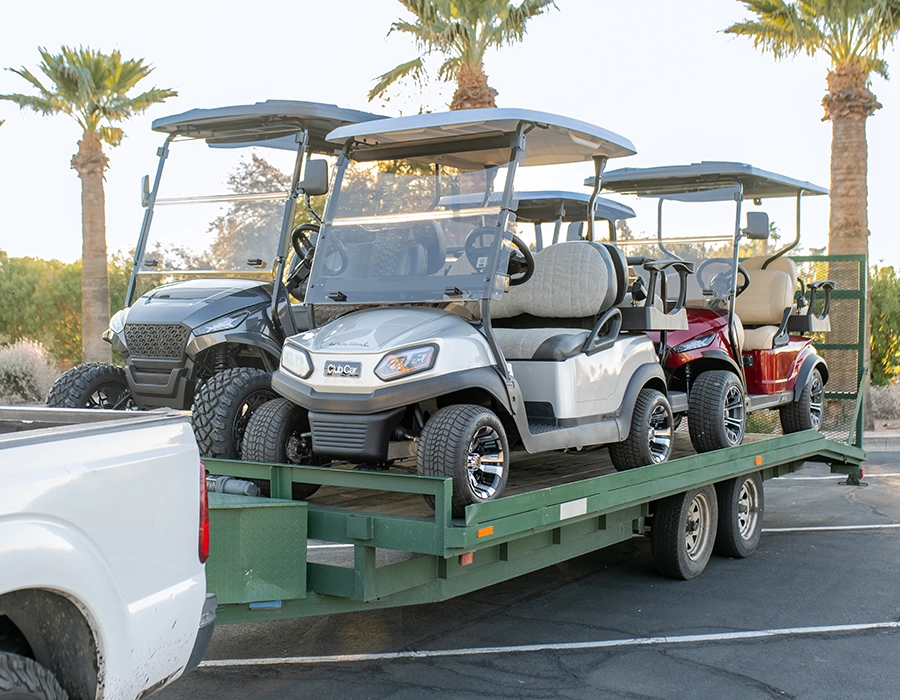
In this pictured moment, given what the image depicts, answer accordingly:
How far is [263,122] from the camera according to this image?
22.8ft

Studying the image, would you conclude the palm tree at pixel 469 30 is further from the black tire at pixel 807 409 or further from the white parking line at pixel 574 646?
the white parking line at pixel 574 646

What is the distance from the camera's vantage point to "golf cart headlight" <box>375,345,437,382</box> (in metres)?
4.94

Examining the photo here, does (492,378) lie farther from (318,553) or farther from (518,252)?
(318,553)

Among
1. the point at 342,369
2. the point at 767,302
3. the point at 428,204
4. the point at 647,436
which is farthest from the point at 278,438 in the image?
the point at 767,302

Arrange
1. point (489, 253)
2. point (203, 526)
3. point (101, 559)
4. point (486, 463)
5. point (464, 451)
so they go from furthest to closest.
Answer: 1. point (489, 253)
2. point (486, 463)
3. point (464, 451)
4. point (203, 526)
5. point (101, 559)

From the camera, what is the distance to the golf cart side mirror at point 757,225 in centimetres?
828

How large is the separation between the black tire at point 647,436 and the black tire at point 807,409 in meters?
2.73

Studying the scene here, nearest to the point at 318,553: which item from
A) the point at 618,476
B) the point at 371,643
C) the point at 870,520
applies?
the point at 371,643

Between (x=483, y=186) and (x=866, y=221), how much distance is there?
12.6m

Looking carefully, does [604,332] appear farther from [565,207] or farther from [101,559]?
[101,559]

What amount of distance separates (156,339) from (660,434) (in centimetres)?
328

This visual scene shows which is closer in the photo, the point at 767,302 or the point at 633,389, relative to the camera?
the point at 633,389

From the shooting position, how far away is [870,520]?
9055mm

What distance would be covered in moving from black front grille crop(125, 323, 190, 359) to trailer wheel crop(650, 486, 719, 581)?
3.32 meters
